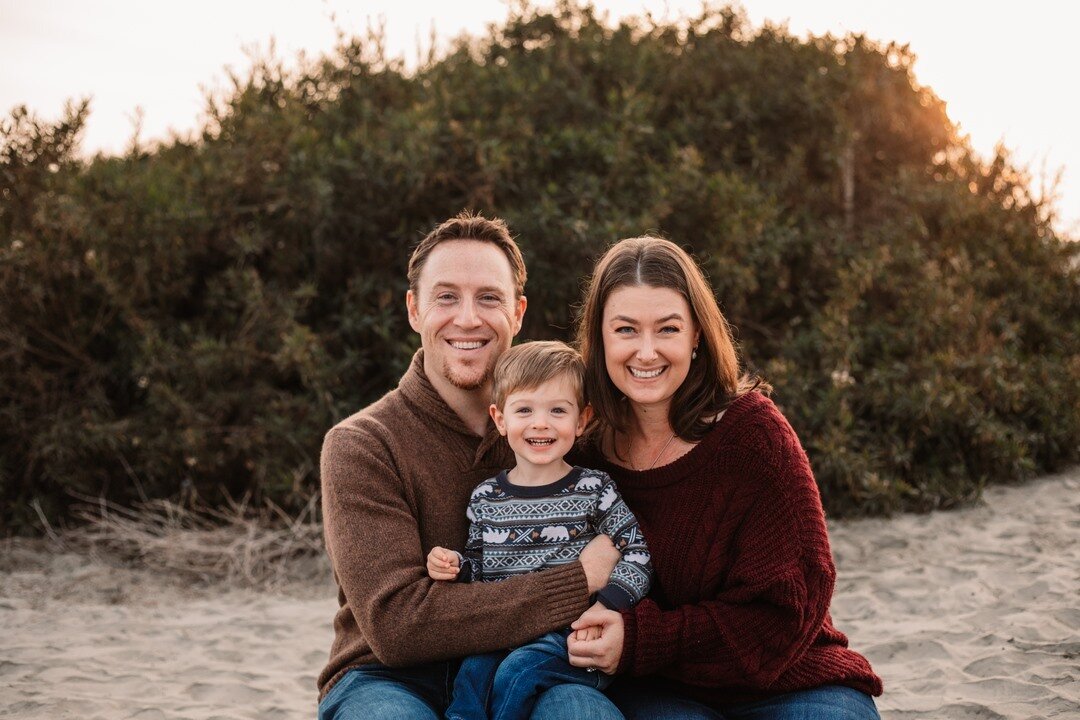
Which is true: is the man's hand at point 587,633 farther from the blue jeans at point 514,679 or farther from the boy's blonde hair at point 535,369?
the boy's blonde hair at point 535,369

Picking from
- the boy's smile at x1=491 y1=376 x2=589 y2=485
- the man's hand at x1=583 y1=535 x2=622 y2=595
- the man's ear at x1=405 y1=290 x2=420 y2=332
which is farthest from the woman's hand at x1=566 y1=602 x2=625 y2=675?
the man's ear at x1=405 y1=290 x2=420 y2=332

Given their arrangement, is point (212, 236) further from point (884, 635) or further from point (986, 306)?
point (986, 306)

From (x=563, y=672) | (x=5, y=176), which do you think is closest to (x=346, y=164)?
(x=5, y=176)

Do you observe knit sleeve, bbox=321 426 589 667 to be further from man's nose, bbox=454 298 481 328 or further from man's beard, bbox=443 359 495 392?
man's nose, bbox=454 298 481 328

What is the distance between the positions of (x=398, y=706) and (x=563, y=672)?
19.1 inches

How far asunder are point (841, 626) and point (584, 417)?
9.43 ft

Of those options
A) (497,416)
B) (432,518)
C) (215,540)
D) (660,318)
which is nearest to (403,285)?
(215,540)

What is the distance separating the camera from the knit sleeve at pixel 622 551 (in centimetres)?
284

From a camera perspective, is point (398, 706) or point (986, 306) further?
point (986, 306)

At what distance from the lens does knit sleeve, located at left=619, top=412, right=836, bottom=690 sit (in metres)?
2.78

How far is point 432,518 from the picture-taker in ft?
A: 10.3

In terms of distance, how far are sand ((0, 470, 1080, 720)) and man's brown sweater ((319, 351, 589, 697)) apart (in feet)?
6.06

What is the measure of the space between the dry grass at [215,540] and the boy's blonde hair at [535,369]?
13.5ft

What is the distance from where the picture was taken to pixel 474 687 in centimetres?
275
